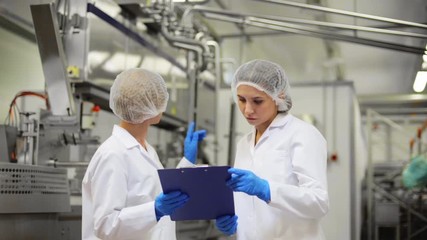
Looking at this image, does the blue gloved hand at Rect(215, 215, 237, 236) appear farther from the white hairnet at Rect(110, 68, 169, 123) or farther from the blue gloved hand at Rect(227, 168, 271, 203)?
the white hairnet at Rect(110, 68, 169, 123)

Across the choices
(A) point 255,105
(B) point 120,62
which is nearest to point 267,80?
(A) point 255,105

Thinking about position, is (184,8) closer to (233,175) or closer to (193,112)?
(193,112)

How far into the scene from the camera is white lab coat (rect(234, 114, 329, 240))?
1.57 m

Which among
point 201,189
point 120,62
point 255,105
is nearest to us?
point 201,189

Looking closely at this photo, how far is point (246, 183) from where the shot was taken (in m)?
1.51

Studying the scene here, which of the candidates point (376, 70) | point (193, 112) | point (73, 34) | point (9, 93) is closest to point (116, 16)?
point (73, 34)

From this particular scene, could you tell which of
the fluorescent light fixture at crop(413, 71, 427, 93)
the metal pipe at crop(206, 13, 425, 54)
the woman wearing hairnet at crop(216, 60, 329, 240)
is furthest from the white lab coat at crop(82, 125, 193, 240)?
the fluorescent light fixture at crop(413, 71, 427, 93)

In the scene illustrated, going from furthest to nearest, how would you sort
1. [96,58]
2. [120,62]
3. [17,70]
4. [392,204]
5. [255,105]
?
[392,204] → [120,62] → [17,70] → [96,58] → [255,105]

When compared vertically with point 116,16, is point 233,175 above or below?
below

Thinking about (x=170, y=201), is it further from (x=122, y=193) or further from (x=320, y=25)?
(x=320, y=25)

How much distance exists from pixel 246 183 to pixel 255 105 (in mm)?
330

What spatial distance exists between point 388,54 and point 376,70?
654 millimetres

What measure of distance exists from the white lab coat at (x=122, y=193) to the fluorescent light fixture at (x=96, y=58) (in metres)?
1.03

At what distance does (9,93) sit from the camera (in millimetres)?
2844
